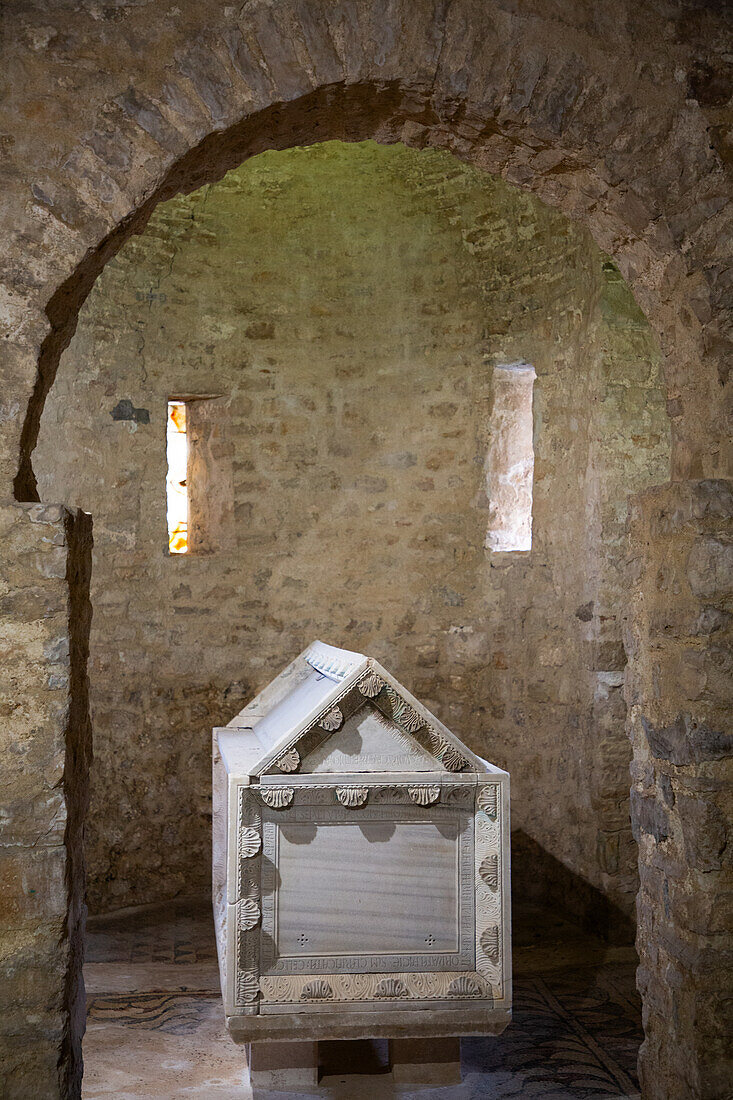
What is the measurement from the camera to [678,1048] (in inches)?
114

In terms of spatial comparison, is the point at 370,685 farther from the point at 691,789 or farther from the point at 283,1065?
the point at 283,1065

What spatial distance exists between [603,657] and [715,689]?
274 cm

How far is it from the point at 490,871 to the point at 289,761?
840 mm

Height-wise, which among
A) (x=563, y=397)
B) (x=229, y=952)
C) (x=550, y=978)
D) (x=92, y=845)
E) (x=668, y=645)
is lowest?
(x=550, y=978)

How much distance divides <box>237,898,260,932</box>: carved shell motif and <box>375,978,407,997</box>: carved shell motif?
1.62 ft

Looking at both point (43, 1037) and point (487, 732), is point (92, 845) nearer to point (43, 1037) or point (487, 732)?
point (487, 732)

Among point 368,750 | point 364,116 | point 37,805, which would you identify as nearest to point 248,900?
point 368,750

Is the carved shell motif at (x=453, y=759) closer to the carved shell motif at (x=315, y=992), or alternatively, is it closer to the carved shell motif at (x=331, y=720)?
the carved shell motif at (x=331, y=720)

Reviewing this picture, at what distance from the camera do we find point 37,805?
2.70 metres

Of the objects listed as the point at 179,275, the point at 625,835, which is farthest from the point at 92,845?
the point at 179,275

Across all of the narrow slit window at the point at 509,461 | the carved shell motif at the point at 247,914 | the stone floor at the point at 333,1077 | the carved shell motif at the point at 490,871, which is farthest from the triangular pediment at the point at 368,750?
the narrow slit window at the point at 509,461

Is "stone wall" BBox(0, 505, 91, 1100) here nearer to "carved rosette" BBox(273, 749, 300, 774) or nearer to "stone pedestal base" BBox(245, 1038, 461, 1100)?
"carved rosette" BBox(273, 749, 300, 774)

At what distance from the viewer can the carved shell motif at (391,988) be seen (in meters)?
3.52

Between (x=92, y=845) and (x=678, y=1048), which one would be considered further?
(x=92, y=845)
